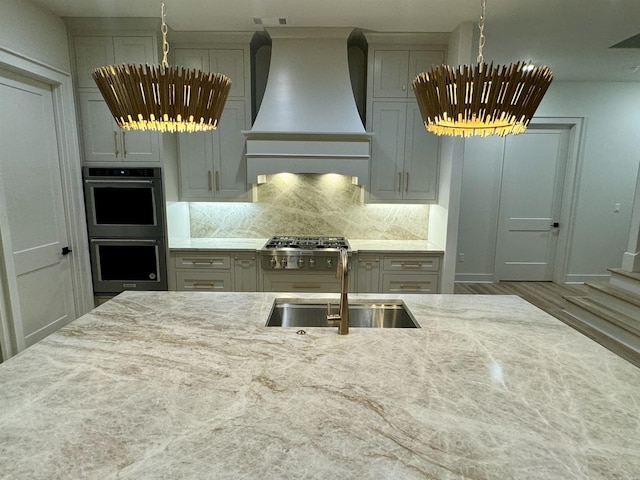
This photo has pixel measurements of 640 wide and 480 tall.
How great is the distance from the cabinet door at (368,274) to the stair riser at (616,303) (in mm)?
2344

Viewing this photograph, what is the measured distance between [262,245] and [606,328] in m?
3.35

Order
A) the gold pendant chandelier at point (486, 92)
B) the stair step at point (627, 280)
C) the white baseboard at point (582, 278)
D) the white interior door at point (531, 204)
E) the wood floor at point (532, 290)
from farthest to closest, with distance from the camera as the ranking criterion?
the white baseboard at point (582, 278), the white interior door at point (531, 204), the wood floor at point (532, 290), the stair step at point (627, 280), the gold pendant chandelier at point (486, 92)

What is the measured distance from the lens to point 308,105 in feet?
10.2

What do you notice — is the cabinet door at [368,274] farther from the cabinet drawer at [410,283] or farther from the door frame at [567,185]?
the door frame at [567,185]

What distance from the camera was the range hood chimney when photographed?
3082 millimetres

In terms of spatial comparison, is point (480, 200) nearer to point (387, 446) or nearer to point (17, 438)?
point (387, 446)

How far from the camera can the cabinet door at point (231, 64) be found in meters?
3.18

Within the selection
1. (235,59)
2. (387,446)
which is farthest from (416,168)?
(387,446)

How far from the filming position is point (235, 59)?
10.5 feet

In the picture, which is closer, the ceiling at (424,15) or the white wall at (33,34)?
the white wall at (33,34)

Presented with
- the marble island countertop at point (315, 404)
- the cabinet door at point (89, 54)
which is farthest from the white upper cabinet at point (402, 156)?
the cabinet door at point (89, 54)

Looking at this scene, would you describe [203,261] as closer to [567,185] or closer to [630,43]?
[630,43]

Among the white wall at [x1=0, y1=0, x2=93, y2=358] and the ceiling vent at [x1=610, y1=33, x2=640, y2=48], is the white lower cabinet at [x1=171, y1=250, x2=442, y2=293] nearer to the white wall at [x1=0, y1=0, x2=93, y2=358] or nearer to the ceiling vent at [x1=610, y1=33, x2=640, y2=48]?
the white wall at [x1=0, y1=0, x2=93, y2=358]

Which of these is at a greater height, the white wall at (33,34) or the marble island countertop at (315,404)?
the white wall at (33,34)
